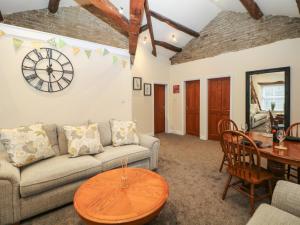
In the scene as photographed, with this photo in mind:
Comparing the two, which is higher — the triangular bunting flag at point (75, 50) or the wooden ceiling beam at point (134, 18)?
the wooden ceiling beam at point (134, 18)

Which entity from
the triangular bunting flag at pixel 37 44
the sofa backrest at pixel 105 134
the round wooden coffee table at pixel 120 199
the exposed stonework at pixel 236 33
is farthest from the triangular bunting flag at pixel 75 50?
the exposed stonework at pixel 236 33

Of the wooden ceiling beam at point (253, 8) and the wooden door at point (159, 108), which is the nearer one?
the wooden ceiling beam at point (253, 8)

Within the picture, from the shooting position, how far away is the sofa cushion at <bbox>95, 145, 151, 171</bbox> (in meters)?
2.38

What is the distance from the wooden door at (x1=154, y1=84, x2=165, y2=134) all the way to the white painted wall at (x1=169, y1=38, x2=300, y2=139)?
0.30m

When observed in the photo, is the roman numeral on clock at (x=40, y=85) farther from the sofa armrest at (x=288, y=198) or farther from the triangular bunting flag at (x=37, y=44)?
the sofa armrest at (x=288, y=198)

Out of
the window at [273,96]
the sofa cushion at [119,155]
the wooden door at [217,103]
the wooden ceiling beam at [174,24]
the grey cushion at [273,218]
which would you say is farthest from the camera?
the wooden door at [217,103]

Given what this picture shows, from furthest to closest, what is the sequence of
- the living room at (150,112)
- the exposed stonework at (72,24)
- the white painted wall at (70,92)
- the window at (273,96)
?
the window at (273,96) → the exposed stonework at (72,24) → the white painted wall at (70,92) → the living room at (150,112)

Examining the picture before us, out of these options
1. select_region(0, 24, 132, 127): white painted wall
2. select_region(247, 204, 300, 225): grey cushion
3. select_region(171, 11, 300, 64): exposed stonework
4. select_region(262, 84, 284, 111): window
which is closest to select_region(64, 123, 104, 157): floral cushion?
select_region(0, 24, 132, 127): white painted wall

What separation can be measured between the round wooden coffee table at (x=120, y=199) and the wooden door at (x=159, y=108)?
4.28 m

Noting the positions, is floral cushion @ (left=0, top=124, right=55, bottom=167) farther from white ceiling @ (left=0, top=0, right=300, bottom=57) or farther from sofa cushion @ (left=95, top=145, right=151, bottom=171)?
white ceiling @ (left=0, top=0, right=300, bottom=57)

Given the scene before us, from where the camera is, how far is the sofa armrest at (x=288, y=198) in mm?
1207

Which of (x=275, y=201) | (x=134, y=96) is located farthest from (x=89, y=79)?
(x=275, y=201)

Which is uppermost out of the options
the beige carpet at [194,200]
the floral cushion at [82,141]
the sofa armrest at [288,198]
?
the floral cushion at [82,141]

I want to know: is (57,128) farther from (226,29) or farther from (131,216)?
(226,29)
